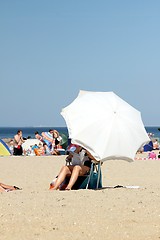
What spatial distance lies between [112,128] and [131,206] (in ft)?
7.72

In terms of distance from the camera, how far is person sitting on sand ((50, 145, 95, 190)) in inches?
339

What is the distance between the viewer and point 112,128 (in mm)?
8734

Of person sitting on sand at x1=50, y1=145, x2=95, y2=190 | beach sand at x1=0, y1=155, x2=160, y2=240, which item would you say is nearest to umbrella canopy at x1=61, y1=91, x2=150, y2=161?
person sitting on sand at x1=50, y1=145, x2=95, y2=190

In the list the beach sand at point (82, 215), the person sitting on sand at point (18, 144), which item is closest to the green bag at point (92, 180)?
the beach sand at point (82, 215)

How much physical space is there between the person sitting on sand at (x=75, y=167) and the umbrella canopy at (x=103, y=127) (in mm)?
333

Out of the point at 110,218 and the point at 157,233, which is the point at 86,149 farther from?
the point at 157,233

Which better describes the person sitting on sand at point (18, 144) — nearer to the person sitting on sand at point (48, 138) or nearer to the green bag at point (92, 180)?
the person sitting on sand at point (48, 138)

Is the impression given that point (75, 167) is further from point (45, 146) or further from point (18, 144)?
point (45, 146)

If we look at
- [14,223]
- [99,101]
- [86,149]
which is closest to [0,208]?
[14,223]

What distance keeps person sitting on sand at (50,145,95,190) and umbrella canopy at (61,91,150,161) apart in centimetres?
33

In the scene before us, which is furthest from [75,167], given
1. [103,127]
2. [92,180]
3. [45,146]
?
[45,146]

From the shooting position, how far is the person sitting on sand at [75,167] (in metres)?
8.60

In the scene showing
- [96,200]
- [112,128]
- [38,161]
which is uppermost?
[112,128]

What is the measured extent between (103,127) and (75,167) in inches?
32.1
